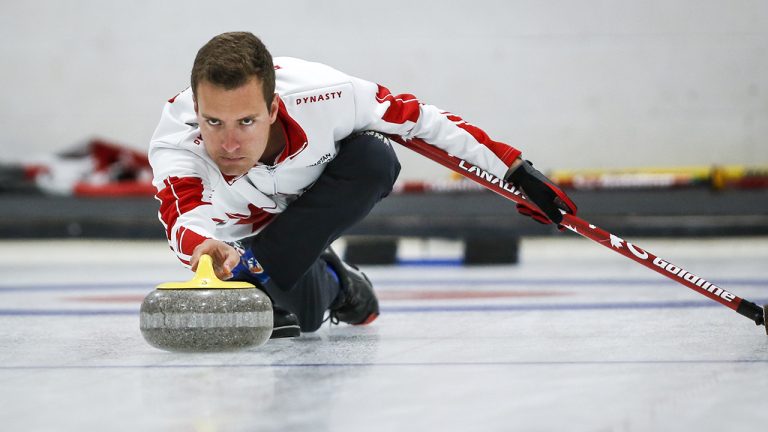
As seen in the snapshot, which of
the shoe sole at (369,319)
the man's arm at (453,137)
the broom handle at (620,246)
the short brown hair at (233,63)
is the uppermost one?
the short brown hair at (233,63)

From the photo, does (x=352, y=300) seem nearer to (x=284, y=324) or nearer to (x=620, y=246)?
(x=284, y=324)

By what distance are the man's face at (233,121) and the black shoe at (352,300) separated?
0.71 m

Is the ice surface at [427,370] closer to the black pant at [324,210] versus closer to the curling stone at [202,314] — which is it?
the curling stone at [202,314]

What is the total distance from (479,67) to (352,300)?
4.97 m

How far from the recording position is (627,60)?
714cm

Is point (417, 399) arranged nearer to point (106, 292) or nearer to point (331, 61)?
point (106, 292)

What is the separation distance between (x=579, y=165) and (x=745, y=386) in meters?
5.81

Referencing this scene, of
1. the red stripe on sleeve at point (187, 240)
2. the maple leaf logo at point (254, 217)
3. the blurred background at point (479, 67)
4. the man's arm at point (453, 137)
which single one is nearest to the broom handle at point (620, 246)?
the man's arm at point (453, 137)

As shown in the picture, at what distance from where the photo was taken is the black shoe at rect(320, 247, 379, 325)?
254cm

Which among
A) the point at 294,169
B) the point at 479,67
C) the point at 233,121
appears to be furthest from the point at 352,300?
the point at 479,67

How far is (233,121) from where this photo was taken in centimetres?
183

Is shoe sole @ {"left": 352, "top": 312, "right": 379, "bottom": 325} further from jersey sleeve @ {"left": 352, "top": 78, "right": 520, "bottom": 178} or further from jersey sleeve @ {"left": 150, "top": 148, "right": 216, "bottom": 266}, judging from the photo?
jersey sleeve @ {"left": 150, "top": 148, "right": 216, "bottom": 266}

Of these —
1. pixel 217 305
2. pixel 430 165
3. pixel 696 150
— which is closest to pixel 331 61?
pixel 430 165

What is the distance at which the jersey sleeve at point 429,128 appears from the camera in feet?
7.41
